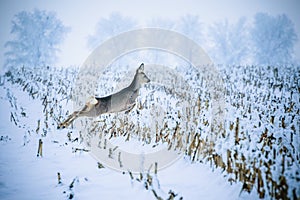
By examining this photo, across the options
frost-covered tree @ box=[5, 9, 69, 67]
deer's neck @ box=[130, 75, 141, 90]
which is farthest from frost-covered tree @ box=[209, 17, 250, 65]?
deer's neck @ box=[130, 75, 141, 90]

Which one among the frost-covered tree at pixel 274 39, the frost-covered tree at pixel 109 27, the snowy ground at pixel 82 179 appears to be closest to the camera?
the snowy ground at pixel 82 179

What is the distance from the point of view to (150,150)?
206 inches

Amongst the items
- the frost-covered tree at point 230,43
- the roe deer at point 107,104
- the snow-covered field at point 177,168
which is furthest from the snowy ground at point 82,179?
the frost-covered tree at point 230,43

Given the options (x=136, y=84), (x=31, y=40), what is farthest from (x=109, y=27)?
(x=136, y=84)

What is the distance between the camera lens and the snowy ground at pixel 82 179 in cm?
336

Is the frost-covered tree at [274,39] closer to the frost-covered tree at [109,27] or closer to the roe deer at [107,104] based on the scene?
the frost-covered tree at [109,27]

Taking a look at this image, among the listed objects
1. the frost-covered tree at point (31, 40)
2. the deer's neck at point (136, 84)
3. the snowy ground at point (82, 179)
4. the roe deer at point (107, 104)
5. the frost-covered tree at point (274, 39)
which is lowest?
the snowy ground at point (82, 179)

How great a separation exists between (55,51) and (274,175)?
119 ft

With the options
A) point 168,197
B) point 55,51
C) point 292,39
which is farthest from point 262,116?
point 292,39

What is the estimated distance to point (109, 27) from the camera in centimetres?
4428

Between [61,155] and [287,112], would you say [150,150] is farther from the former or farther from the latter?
[287,112]

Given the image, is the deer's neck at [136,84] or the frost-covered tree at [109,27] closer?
the deer's neck at [136,84]

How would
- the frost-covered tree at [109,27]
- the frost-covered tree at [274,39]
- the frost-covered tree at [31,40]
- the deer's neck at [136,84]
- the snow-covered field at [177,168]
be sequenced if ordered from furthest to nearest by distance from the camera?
1. the frost-covered tree at [109,27]
2. the frost-covered tree at [274,39]
3. the frost-covered tree at [31,40]
4. the deer's neck at [136,84]
5. the snow-covered field at [177,168]

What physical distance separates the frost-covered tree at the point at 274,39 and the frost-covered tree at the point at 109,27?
23.3m
